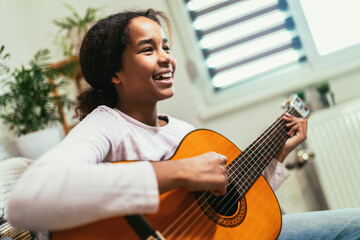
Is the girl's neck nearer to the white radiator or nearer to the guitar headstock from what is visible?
the guitar headstock

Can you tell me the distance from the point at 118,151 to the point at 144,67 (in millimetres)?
289

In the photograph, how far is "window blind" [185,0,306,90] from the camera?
227cm

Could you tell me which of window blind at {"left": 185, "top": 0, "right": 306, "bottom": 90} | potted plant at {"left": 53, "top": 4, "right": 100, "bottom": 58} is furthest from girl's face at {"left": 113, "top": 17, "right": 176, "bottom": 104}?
window blind at {"left": 185, "top": 0, "right": 306, "bottom": 90}

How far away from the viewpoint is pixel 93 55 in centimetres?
106

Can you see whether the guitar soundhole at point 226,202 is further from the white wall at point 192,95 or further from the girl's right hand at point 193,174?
the white wall at point 192,95

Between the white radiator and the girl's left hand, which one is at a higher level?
the girl's left hand

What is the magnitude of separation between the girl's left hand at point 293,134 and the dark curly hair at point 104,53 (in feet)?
2.31

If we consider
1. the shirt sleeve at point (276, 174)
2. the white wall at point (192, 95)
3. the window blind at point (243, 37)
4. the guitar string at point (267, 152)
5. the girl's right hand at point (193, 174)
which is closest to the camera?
the girl's right hand at point (193, 174)

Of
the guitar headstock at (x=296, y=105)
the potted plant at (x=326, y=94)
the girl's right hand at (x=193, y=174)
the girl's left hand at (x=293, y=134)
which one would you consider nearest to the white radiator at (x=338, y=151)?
the potted plant at (x=326, y=94)

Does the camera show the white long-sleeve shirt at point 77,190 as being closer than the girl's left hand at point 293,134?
Yes

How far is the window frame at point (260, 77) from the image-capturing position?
207 centimetres

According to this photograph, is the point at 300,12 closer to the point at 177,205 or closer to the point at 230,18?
the point at 230,18

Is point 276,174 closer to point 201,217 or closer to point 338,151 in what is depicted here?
point 201,217

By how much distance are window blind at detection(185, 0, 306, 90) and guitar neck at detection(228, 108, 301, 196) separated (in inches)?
43.6
